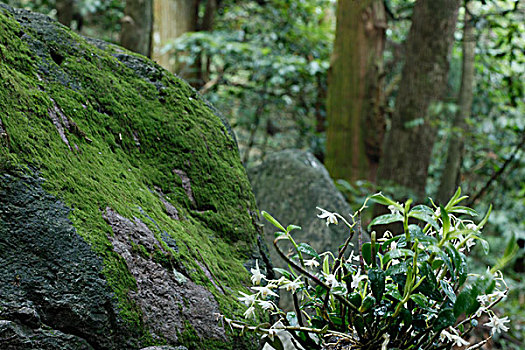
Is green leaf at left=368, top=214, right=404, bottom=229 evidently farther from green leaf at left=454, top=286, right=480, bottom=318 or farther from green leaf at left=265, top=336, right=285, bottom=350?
green leaf at left=265, top=336, right=285, bottom=350

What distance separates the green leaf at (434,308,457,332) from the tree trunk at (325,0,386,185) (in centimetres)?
419

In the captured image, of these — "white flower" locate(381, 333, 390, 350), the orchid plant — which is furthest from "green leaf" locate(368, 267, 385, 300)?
"white flower" locate(381, 333, 390, 350)

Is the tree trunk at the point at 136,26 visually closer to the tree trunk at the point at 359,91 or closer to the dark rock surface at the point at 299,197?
the dark rock surface at the point at 299,197

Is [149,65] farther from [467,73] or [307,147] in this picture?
[307,147]

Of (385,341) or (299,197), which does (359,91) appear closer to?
(299,197)

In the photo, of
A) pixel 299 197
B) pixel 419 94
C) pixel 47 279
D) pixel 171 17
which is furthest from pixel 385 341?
pixel 171 17

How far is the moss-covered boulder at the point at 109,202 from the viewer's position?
118 cm

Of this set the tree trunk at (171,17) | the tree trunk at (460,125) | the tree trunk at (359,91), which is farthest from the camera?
the tree trunk at (171,17)

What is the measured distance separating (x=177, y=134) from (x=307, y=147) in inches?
201

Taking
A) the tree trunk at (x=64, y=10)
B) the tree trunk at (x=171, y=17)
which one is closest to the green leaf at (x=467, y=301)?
the tree trunk at (x=64, y=10)

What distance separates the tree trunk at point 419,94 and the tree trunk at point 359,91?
504 millimetres

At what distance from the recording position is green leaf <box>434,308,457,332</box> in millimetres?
1160

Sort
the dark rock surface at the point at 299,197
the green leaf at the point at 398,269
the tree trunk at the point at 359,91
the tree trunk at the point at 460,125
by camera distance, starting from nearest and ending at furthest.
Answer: the green leaf at the point at 398,269, the dark rock surface at the point at 299,197, the tree trunk at the point at 460,125, the tree trunk at the point at 359,91

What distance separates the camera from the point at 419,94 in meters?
4.76
